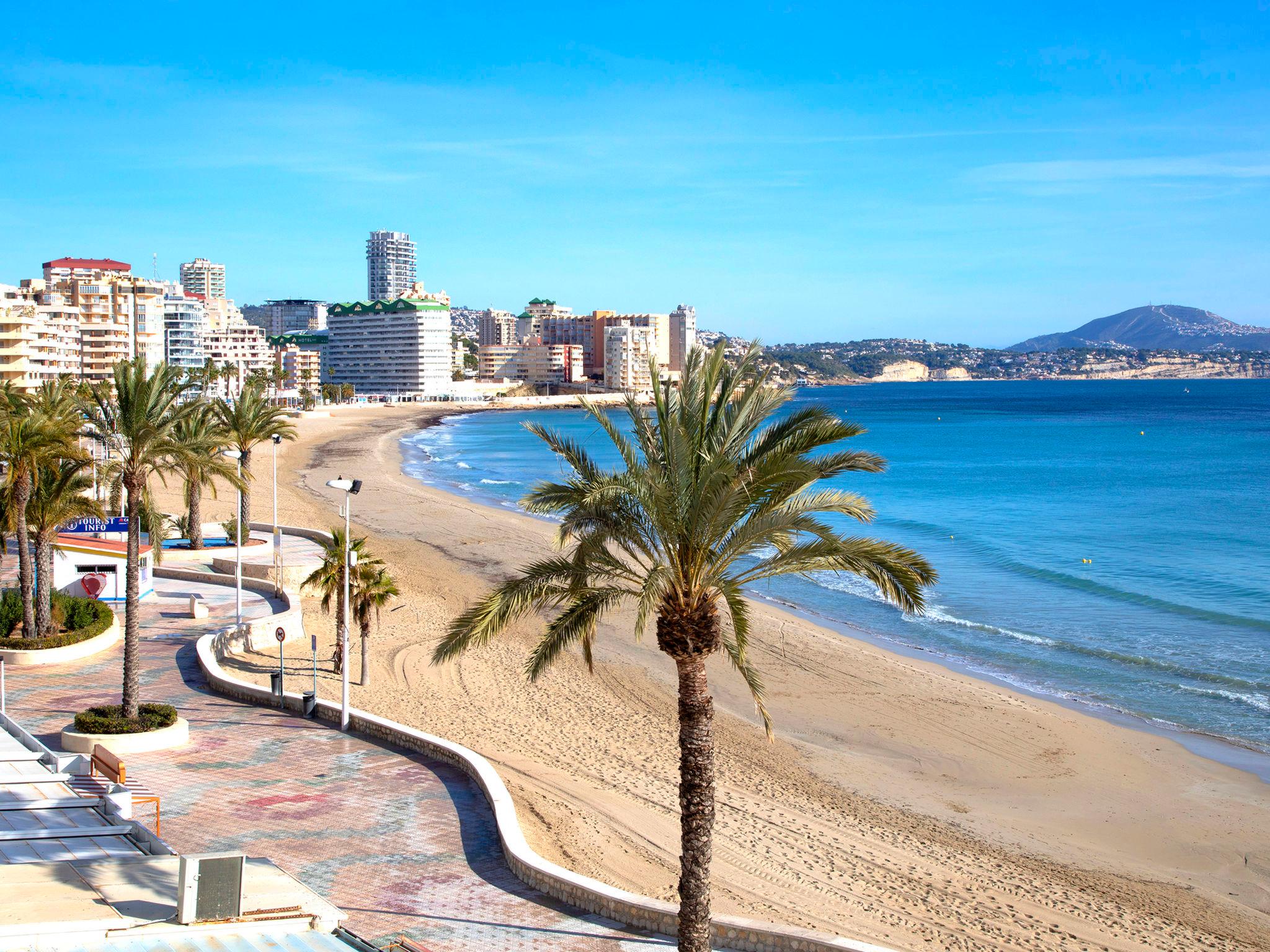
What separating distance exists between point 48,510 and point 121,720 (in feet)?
21.2

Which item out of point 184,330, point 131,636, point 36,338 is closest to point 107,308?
point 184,330

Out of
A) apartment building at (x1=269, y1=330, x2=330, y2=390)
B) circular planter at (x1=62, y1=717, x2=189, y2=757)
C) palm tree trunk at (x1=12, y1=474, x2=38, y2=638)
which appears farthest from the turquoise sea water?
apartment building at (x1=269, y1=330, x2=330, y2=390)

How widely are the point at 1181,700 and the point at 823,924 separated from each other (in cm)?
1344

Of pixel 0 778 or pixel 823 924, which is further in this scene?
pixel 0 778

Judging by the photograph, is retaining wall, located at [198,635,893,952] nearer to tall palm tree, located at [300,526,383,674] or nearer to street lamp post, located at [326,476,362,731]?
street lamp post, located at [326,476,362,731]

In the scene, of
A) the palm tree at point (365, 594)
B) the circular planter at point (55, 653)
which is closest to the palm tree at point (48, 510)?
the circular planter at point (55, 653)

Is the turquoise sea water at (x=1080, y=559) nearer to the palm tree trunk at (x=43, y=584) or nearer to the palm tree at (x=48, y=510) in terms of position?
the palm tree at (x=48, y=510)

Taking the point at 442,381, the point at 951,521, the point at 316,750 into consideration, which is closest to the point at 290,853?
the point at 316,750

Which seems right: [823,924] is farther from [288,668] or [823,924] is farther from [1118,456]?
[1118,456]

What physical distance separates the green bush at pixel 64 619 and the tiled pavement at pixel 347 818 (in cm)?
120

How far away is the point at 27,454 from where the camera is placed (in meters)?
18.5

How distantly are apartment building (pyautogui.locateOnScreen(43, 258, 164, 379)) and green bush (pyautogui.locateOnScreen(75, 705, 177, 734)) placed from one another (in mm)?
87013

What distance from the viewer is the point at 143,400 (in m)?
15.6

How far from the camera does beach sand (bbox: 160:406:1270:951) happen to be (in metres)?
12.6
